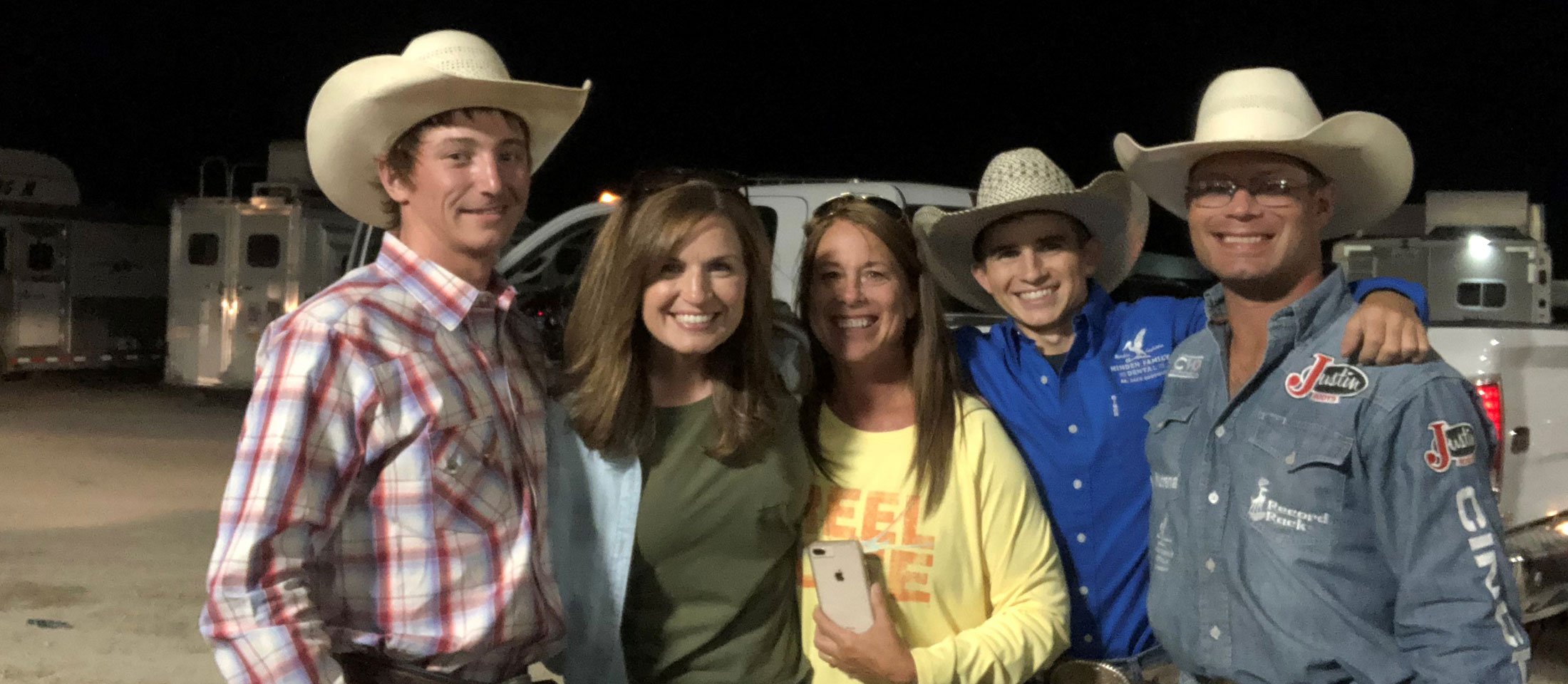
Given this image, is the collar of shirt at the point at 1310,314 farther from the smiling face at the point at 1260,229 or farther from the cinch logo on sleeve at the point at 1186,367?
the cinch logo on sleeve at the point at 1186,367

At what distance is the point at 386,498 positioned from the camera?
6.24 feet

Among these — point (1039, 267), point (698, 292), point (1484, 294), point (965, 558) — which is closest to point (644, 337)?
point (698, 292)

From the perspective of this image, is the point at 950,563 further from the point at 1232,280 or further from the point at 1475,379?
the point at 1475,379

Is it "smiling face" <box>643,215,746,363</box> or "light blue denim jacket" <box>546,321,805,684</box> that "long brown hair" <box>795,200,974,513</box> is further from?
"light blue denim jacket" <box>546,321,805,684</box>

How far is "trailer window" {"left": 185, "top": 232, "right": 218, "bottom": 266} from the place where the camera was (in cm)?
1466

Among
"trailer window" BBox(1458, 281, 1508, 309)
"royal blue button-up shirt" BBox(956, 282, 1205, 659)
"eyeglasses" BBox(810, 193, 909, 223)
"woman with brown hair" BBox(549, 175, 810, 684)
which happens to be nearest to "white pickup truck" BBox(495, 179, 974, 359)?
"eyeglasses" BBox(810, 193, 909, 223)

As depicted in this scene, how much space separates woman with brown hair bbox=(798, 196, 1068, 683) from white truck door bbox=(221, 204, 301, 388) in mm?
12830

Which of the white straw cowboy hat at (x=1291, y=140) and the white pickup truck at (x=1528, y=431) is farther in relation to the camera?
the white pickup truck at (x=1528, y=431)

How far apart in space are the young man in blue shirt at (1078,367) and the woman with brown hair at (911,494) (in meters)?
0.19

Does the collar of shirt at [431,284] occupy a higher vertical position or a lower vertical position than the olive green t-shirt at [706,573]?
higher

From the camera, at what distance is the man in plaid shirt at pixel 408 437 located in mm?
1771

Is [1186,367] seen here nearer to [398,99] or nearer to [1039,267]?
[1039,267]

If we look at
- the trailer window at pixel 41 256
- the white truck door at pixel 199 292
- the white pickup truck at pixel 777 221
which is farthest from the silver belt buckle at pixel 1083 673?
the trailer window at pixel 41 256

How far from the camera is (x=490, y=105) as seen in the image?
7.34ft
